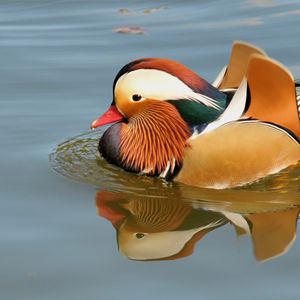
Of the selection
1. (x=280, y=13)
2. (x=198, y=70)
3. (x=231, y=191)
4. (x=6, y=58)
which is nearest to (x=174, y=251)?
(x=231, y=191)

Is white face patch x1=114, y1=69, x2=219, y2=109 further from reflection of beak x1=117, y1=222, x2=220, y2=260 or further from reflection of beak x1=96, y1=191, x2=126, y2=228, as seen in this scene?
reflection of beak x1=117, y1=222, x2=220, y2=260

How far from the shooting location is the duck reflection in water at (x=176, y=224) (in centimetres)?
499

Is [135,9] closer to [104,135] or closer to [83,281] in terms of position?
[104,135]

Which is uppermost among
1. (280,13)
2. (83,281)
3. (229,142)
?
(280,13)

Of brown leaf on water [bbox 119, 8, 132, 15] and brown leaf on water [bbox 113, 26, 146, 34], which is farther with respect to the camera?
brown leaf on water [bbox 119, 8, 132, 15]

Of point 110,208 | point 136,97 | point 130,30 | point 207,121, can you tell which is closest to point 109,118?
point 136,97

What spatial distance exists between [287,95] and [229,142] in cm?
41

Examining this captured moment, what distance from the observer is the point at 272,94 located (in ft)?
19.2

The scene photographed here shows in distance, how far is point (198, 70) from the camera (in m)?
7.57

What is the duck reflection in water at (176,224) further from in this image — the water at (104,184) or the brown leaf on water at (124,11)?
the brown leaf on water at (124,11)

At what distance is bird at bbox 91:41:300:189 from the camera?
5.81 meters

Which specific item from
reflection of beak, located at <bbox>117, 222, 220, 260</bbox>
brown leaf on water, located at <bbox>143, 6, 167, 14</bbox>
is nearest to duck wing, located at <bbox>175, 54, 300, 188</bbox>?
reflection of beak, located at <bbox>117, 222, 220, 260</bbox>

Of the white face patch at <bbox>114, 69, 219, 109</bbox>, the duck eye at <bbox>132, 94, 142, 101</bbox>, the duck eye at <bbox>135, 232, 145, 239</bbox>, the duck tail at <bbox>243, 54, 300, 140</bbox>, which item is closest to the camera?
the duck eye at <bbox>135, 232, 145, 239</bbox>

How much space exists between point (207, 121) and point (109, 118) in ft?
1.86
